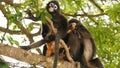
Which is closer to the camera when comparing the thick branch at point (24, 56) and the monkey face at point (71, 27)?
the thick branch at point (24, 56)

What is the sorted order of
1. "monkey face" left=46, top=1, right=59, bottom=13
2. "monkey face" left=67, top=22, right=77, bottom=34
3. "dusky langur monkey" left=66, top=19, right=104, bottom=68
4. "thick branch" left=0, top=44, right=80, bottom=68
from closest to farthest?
"thick branch" left=0, top=44, right=80, bottom=68
"monkey face" left=67, top=22, right=77, bottom=34
"dusky langur monkey" left=66, top=19, right=104, bottom=68
"monkey face" left=46, top=1, right=59, bottom=13

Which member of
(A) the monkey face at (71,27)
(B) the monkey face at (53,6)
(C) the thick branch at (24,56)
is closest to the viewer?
(C) the thick branch at (24,56)

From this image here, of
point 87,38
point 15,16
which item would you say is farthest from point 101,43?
point 15,16

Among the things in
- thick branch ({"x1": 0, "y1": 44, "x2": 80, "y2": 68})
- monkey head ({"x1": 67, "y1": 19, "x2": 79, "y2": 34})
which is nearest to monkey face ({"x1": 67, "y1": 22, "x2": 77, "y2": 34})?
monkey head ({"x1": 67, "y1": 19, "x2": 79, "y2": 34})

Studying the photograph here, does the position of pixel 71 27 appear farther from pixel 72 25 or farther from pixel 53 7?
pixel 53 7

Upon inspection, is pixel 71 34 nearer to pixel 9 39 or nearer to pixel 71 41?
pixel 71 41

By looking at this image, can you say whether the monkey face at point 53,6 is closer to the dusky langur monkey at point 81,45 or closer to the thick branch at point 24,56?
the dusky langur monkey at point 81,45

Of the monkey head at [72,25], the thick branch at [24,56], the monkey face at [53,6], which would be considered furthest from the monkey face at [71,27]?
the thick branch at [24,56]

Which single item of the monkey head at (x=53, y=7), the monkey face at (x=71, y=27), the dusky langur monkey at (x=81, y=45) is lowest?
the dusky langur monkey at (x=81, y=45)

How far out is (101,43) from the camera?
5.11 m

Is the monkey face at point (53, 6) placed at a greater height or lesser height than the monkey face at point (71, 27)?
greater

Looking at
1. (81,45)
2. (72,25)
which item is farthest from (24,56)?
(81,45)

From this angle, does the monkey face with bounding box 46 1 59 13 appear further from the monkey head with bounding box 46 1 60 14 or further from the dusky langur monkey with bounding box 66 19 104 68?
the dusky langur monkey with bounding box 66 19 104 68

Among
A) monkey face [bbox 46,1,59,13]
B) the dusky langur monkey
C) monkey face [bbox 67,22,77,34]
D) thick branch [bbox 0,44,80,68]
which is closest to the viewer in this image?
thick branch [bbox 0,44,80,68]
